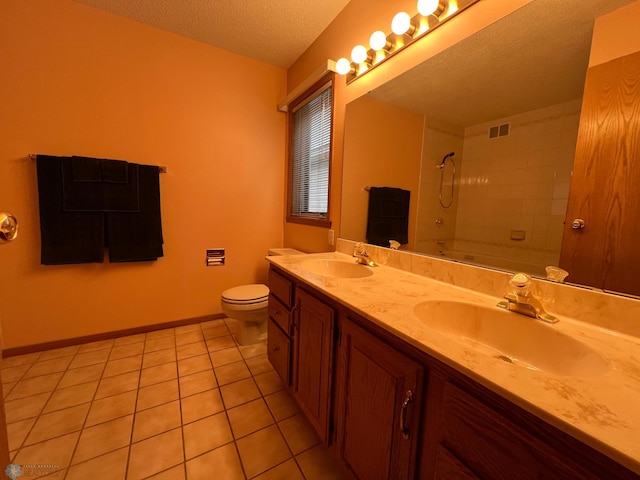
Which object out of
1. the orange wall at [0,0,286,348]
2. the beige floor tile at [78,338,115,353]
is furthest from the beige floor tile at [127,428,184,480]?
the orange wall at [0,0,286,348]

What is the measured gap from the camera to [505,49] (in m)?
0.97

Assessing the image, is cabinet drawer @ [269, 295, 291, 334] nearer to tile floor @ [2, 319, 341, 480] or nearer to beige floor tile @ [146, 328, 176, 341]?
tile floor @ [2, 319, 341, 480]

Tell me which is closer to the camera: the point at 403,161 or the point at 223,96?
the point at 403,161

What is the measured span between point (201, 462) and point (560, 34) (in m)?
2.11

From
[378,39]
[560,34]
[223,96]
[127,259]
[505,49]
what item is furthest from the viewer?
[223,96]

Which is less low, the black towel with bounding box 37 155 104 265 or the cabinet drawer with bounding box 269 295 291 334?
the black towel with bounding box 37 155 104 265

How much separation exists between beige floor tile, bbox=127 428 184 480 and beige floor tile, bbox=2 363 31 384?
111 centimetres

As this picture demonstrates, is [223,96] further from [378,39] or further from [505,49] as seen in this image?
[505,49]

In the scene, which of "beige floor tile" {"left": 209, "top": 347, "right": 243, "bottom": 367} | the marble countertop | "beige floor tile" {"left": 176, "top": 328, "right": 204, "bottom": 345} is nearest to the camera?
the marble countertop

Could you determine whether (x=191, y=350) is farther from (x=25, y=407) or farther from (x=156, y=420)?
(x=25, y=407)

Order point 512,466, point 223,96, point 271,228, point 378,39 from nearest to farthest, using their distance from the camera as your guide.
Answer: point 512,466
point 378,39
point 223,96
point 271,228

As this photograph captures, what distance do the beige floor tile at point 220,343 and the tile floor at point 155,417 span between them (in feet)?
0.18

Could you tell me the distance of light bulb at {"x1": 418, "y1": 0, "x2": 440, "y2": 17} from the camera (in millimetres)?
1106

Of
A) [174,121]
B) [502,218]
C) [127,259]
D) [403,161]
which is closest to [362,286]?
[502,218]
